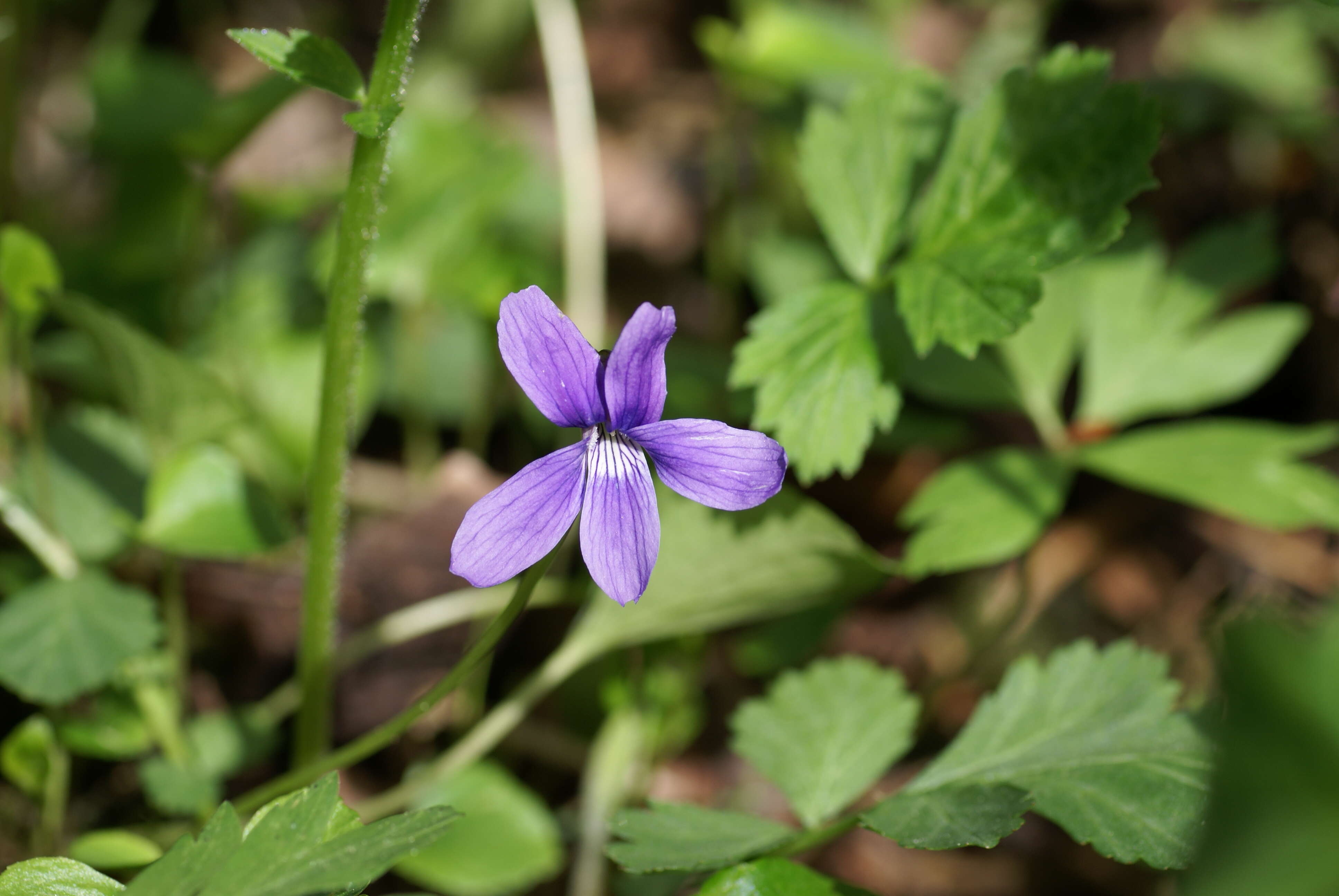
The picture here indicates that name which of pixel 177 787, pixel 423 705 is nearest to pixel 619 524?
pixel 423 705

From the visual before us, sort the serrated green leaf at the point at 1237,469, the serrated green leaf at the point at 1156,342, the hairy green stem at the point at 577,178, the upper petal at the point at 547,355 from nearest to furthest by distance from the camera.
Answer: the upper petal at the point at 547,355 < the serrated green leaf at the point at 1237,469 < the serrated green leaf at the point at 1156,342 < the hairy green stem at the point at 577,178

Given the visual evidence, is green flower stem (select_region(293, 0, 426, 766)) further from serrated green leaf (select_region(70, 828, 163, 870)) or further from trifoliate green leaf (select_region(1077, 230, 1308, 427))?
trifoliate green leaf (select_region(1077, 230, 1308, 427))

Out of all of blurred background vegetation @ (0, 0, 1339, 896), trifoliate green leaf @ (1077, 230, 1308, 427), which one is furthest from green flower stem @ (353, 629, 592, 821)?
trifoliate green leaf @ (1077, 230, 1308, 427)

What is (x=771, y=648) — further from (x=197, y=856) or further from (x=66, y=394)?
(x=66, y=394)

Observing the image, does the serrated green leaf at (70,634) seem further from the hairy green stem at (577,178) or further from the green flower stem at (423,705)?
the hairy green stem at (577,178)

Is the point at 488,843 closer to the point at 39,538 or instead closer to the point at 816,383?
the point at 39,538

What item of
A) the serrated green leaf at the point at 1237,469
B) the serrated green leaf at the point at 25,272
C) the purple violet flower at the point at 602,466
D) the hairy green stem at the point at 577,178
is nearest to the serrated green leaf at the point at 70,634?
the serrated green leaf at the point at 25,272
